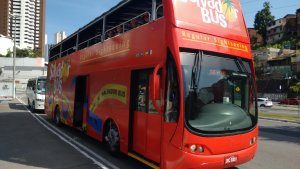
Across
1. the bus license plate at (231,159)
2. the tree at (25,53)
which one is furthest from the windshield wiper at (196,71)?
the tree at (25,53)

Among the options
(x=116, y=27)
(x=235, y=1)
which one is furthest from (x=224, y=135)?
(x=116, y=27)

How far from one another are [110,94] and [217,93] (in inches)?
144

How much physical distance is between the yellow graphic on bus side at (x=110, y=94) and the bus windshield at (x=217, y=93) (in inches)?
98.8

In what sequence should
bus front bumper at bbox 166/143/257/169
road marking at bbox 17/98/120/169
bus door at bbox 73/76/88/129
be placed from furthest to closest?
bus door at bbox 73/76/88/129 < road marking at bbox 17/98/120/169 < bus front bumper at bbox 166/143/257/169

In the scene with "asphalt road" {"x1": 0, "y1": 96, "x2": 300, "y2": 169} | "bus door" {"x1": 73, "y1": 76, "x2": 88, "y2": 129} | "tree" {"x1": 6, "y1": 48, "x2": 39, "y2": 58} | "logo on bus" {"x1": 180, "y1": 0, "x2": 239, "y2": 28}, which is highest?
"tree" {"x1": 6, "y1": 48, "x2": 39, "y2": 58}

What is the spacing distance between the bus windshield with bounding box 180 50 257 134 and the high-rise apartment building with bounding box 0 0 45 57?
209ft

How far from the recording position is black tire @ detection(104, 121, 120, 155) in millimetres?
9206

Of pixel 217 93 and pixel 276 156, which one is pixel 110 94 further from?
pixel 276 156

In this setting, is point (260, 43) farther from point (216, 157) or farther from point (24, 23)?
point (216, 157)

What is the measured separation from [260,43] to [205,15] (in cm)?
12266

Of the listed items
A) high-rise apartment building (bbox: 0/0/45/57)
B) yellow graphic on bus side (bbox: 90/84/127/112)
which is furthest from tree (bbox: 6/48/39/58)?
yellow graphic on bus side (bbox: 90/84/127/112)

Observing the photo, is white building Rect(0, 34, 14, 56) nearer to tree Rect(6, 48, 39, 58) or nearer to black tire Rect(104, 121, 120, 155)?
tree Rect(6, 48, 39, 58)

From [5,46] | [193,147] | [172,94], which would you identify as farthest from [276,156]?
[5,46]

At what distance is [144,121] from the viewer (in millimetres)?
7812
